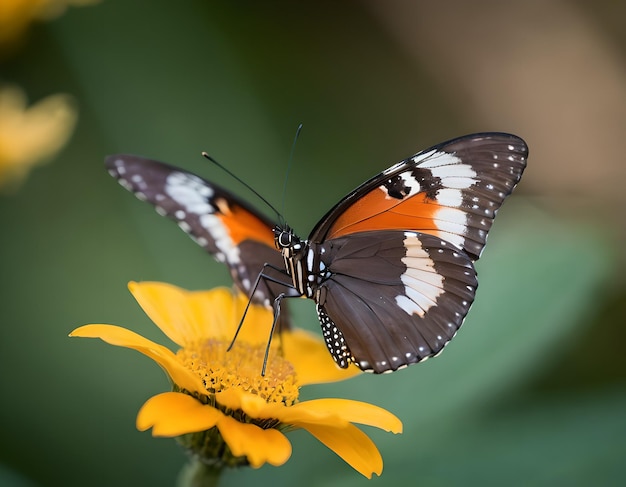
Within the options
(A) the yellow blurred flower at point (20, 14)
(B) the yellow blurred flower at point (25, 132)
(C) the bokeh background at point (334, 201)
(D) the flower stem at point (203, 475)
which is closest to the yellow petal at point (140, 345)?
(D) the flower stem at point (203, 475)

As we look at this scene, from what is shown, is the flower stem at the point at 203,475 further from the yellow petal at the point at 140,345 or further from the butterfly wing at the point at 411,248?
the butterfly wing at the point at 411,248

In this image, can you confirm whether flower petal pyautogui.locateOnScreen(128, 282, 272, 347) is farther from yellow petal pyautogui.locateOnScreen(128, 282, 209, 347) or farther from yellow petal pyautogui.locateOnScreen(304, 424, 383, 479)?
yellow petal pyautogui.locateOnScreen(304, 424, 383, 479)

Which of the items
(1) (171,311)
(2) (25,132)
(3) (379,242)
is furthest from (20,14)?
(3) (379,242)

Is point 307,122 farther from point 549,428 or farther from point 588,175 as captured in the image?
point 549,428

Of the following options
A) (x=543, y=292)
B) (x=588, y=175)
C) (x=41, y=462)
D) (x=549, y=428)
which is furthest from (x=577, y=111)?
(x=41, y=462)

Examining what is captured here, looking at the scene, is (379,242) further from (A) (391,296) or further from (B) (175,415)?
(B) (175,415)

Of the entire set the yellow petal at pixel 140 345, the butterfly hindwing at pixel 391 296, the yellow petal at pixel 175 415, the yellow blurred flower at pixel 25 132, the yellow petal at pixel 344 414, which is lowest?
the yellow petal at pixel 175 415
